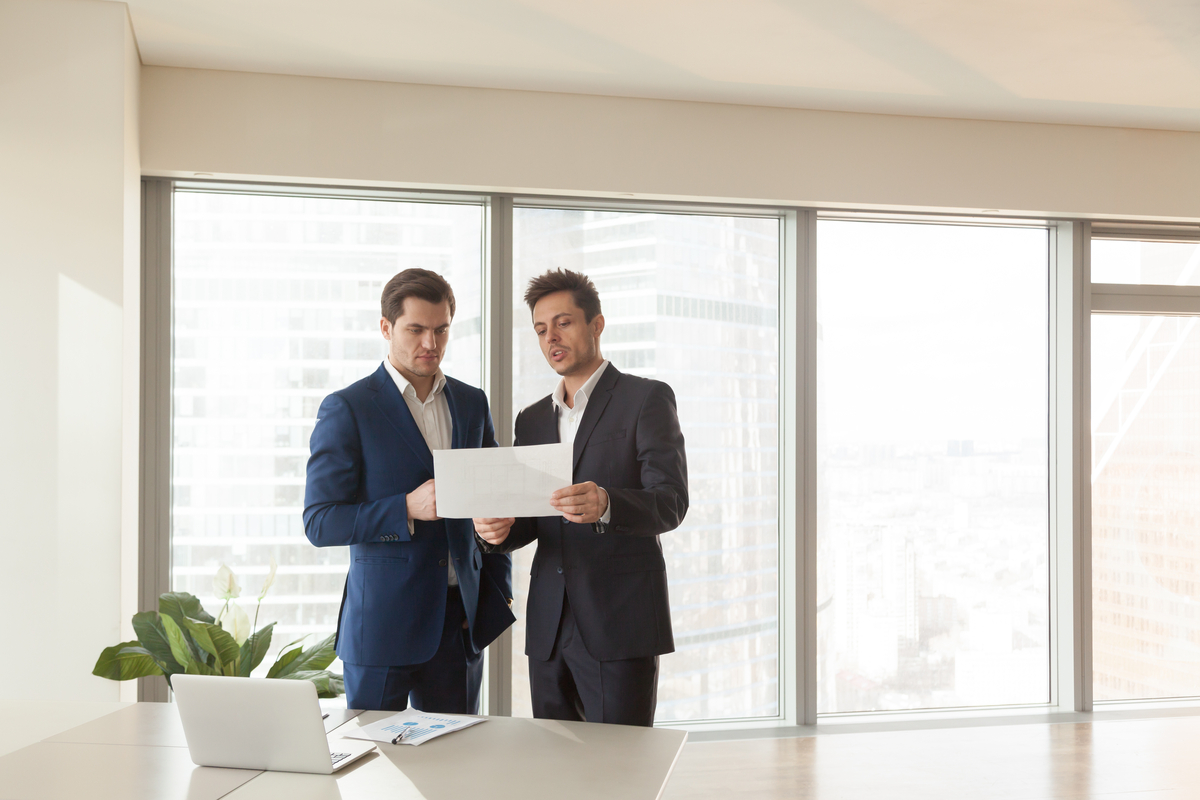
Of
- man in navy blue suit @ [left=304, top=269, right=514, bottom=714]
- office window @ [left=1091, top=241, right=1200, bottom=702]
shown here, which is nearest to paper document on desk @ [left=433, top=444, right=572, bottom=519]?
man in navy blue suit @ [left=304, top=269, right=514, bottom=714]

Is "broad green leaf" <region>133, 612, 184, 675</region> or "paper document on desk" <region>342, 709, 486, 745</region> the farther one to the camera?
"paper document on desk" <region>342, 709, 486, 745</region>

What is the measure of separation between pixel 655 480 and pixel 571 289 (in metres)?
0.58

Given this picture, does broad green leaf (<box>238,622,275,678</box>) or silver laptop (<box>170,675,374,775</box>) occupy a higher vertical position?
broad green leaf (<box>238,622,275,678</box>)

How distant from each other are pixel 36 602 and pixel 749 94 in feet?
11.4

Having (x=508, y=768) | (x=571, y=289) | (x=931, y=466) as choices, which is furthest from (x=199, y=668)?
(x=931, y=466)

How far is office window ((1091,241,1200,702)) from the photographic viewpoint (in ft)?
14.4

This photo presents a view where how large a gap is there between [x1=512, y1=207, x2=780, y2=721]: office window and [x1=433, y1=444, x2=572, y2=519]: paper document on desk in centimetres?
184

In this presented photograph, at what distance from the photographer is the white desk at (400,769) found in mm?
1430

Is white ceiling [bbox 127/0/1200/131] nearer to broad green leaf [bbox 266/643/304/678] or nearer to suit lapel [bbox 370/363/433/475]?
suit lapel [bbox 370/363/433/475]

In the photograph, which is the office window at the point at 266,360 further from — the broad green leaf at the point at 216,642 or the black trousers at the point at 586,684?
the broad green leaf at the point at 216,642

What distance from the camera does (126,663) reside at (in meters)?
1.54

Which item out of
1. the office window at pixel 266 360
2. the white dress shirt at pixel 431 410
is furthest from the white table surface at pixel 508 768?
the office window at pixel 266 360

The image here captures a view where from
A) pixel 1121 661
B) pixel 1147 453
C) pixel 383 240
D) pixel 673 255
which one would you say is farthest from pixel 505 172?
pixel 1121 661

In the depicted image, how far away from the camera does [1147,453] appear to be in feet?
14.6
